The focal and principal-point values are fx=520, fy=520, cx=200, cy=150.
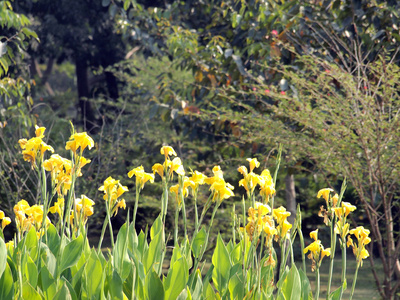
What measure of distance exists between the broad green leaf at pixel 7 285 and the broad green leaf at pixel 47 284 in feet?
0.30

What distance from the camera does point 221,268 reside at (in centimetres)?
172

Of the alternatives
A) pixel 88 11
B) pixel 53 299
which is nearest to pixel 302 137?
pixel 53 299

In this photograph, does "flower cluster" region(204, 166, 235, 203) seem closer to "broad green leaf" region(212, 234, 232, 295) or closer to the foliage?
the foliage

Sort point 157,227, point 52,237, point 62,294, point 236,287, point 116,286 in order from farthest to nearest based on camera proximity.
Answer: point 52,237, point 157,227, point 236,287, point 116,286, point 62,294

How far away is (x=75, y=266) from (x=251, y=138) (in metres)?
2.53

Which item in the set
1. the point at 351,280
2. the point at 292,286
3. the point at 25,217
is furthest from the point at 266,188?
the point at 351,280

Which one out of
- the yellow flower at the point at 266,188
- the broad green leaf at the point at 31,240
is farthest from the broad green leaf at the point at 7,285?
the yellow flower at the point at 266,188

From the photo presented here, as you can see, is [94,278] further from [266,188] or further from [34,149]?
[266,188]

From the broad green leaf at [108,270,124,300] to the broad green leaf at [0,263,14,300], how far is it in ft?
0.99

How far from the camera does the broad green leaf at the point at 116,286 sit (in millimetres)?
1530

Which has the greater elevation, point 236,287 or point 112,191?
point 112,191

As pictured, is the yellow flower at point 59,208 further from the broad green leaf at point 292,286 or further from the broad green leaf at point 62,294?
the broad green leaf at point 292,286

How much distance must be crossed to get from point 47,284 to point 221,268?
0.55 m

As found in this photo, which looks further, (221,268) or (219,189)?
(221,268)
